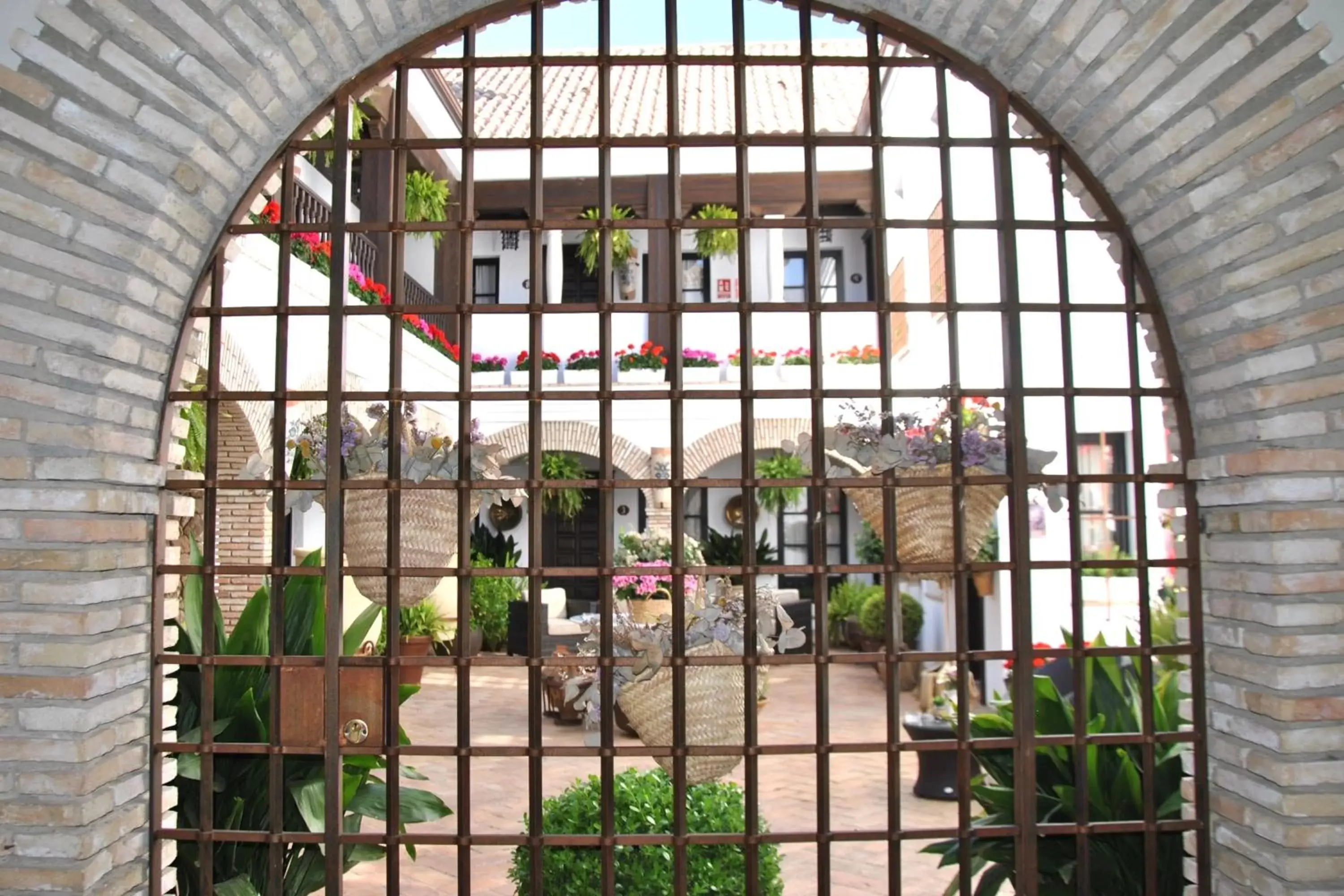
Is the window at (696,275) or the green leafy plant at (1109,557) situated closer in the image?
the green leafy plant at (1109,557)

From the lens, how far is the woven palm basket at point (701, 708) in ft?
10.3

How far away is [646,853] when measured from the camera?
11.3 ft

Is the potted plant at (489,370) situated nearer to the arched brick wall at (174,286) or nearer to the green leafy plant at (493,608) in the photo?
the green leafy plant at (493,608)

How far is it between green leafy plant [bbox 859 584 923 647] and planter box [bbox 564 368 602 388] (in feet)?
14.5

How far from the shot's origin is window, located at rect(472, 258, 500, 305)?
16.0 meters

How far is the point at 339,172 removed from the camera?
3127 millimetres

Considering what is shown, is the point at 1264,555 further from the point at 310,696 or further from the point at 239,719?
the point at 239,719

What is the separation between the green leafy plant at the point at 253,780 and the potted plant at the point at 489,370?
30.2 ft

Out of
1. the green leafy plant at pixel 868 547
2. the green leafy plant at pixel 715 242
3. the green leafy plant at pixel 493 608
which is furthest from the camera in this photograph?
the green leafy plant at pixel 868 547

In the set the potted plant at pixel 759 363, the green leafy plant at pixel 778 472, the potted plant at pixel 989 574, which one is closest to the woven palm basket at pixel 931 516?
the potted plant at pixel 989 574

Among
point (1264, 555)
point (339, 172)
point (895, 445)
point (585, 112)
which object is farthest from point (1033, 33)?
point (585, 112)

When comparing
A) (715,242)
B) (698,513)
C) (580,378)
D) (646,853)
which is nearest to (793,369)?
(715,242)

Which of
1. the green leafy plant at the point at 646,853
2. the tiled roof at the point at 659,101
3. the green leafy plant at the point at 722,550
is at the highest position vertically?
the tiled roof at the point at 659,101

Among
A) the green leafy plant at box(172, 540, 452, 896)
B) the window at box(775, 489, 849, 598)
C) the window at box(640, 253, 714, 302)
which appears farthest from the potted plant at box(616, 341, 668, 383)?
the green leafy plant at box(172, 540, 452, 896)
